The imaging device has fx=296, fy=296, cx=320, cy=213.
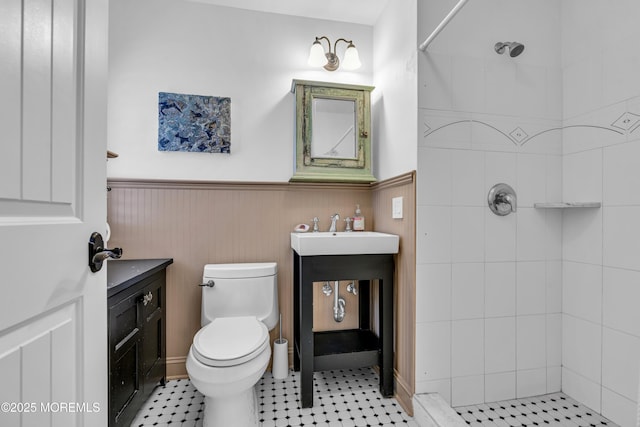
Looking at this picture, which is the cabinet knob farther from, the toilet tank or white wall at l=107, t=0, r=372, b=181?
white wall at l=107, t=0, r=372, b=181

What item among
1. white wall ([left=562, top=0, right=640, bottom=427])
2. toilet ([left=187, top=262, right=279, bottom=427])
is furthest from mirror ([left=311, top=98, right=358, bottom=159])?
white wall ([left=562, top=0, right=640, bottom=427])

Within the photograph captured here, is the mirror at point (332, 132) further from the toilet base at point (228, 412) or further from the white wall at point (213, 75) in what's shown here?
the toilet base at point (228, 412)

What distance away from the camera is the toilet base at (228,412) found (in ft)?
4.34

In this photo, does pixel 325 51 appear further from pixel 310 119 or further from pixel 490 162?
pixel 490 162

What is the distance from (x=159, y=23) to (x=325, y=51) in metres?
1.09

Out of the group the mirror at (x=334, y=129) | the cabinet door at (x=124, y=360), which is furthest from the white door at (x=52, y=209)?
the mirror at (x=334, y=129)

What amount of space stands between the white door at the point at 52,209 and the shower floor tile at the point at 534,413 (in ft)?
5.35


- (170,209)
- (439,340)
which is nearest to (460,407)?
(439,340)

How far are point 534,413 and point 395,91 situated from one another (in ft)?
6.22

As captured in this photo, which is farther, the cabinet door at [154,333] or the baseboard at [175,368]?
the baseboard at [175,368]

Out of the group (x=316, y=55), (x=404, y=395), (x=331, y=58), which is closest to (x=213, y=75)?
(x=316, y=55)

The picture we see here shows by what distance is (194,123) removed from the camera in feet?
6.30

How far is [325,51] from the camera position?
6.91 ft

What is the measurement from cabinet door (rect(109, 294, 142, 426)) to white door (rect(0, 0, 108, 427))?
0.58 metres
